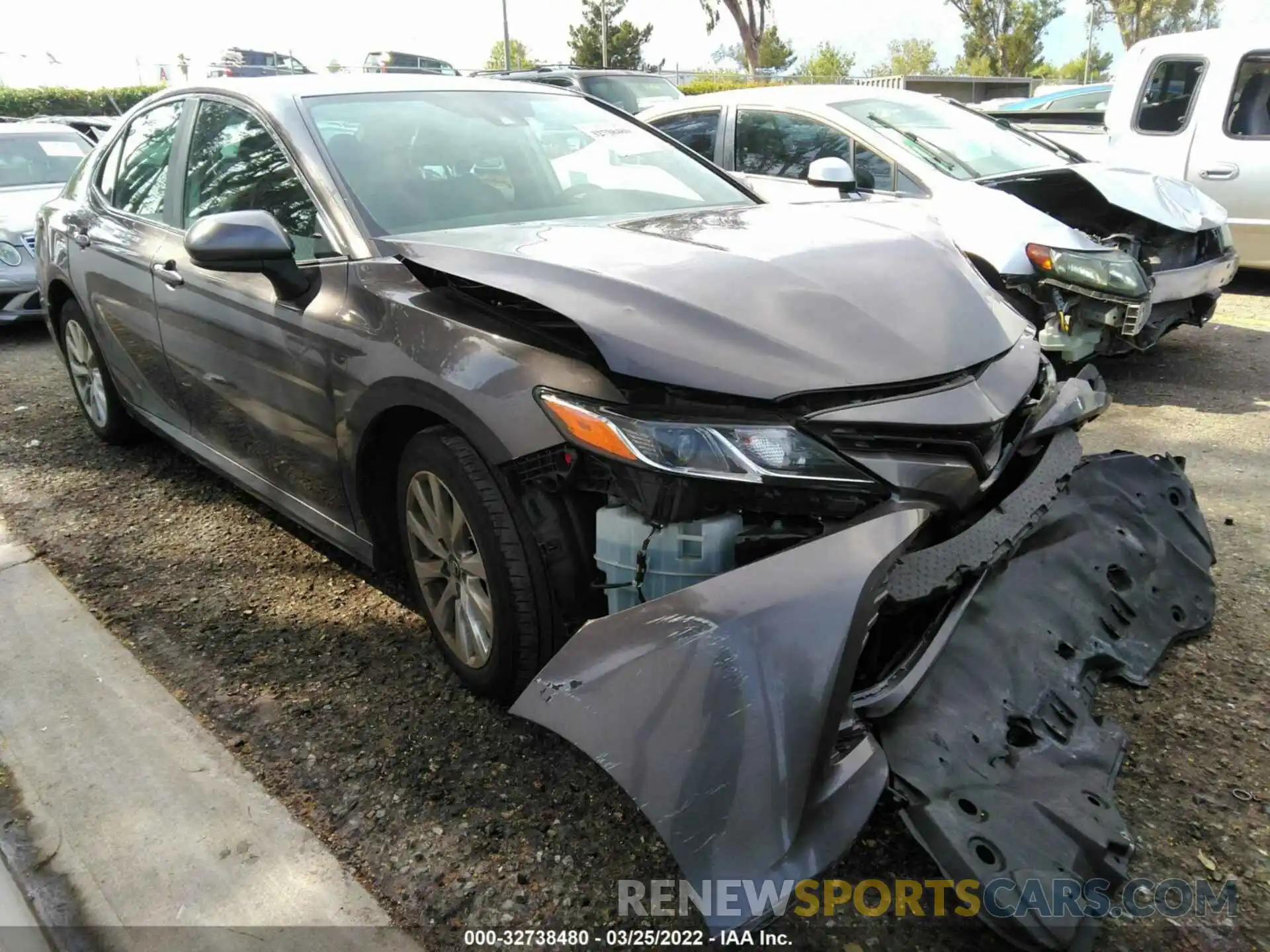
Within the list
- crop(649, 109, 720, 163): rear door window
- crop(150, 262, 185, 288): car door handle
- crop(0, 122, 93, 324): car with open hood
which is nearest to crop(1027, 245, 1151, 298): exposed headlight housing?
Answer: crop(649, 109, 720, 163): rear door window

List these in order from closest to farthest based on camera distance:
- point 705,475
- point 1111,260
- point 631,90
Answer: point 705,475 → point 1111,260 → point 631,90

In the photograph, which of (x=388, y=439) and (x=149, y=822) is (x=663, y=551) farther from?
(x=149, y=822)

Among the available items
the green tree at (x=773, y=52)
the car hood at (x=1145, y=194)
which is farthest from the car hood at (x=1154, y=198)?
the green tree at (x=773, y=52)

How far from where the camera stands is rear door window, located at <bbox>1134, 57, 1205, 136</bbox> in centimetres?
746

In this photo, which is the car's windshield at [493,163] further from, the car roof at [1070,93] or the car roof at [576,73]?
the car roof at [1070,93]

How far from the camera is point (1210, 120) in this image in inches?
287

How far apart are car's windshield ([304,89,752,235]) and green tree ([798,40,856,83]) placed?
150ft

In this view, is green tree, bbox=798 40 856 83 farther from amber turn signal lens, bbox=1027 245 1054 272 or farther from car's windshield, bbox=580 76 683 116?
amber turn signal lens, bbox=1027 245 1054 272

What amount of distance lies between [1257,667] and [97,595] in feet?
11.8

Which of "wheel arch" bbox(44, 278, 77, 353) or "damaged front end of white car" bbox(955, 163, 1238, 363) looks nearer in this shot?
"wheel arch" bbox(44, 278, 77, 353)

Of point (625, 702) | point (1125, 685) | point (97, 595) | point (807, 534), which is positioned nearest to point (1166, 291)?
point (1125, 685)

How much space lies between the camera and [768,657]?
65.5 inches

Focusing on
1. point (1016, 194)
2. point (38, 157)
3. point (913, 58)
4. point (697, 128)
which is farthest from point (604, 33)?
point (1016, 194)

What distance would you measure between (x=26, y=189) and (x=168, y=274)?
645 cm
